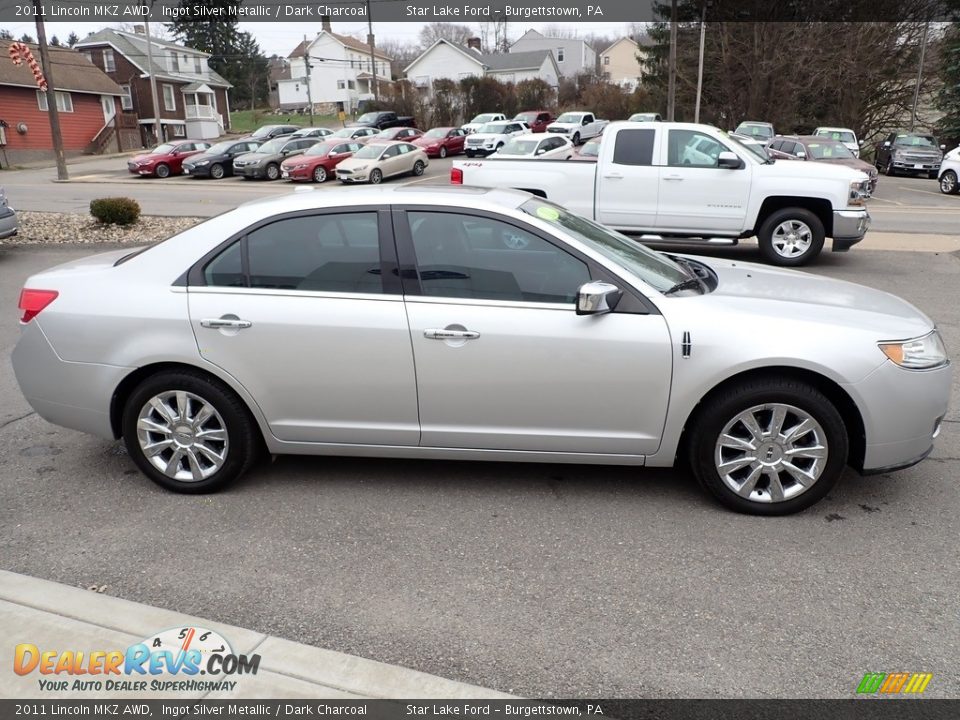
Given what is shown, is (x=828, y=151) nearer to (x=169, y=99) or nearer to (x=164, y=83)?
(x=164, y=83)

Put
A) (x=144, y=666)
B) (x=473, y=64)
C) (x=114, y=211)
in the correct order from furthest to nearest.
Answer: (x=473, y=64) < (x=114, y=211) < (x=144, y=666)

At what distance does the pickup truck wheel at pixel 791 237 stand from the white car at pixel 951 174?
602 inches

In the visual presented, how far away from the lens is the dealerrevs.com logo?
107 inches

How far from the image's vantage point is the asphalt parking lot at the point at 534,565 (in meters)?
2.92

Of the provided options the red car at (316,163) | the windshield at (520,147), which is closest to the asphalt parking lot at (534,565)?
the windshield at (520,147)

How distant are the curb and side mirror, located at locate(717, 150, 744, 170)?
9.38 metres

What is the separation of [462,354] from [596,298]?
0.73m

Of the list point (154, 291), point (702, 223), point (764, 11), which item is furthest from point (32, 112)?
point (154, 291)

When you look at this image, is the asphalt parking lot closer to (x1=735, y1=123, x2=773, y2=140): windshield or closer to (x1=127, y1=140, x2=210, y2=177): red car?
(x1=735, y1=123, x2=773, y2=140): windshield

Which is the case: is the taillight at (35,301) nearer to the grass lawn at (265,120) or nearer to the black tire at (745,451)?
the black tire at (745,451)

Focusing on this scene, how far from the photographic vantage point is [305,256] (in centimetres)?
416

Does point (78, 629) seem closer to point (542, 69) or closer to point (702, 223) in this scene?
point (702, 223)

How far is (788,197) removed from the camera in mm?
10758

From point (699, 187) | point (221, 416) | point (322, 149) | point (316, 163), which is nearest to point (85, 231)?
point (699, 187)
